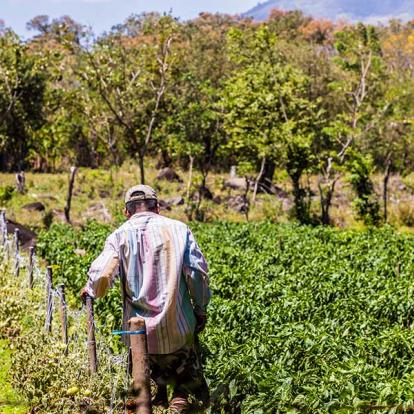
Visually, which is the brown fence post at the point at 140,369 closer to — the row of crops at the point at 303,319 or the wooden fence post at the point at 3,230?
the row of crops at the point at 303,319

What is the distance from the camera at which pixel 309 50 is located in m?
35.9

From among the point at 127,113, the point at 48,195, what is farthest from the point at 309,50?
the point at 48,195

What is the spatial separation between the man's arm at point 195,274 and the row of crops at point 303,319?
0.93 metres

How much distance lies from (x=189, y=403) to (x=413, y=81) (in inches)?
1390

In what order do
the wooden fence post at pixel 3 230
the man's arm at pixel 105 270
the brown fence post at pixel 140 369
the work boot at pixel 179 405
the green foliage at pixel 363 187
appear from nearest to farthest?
the brown fence post at pixel 140 369 < the man's arm at pixel 105 270 < the work boot at pixel 179 405 < the wooden fence post at pixel 3 230 < the green foliage at pixel 363 187

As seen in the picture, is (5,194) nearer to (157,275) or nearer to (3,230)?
(3,230)

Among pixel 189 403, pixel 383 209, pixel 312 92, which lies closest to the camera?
pixel 189 403

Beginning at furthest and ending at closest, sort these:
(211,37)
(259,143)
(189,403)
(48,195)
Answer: (211,37), (48,195), (259,143), (189,403)

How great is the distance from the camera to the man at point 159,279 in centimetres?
464

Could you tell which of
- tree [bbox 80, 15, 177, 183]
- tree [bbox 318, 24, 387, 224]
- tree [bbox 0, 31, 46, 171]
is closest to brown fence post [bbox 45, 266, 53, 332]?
tree [bbox 80, 15, 177, 183]

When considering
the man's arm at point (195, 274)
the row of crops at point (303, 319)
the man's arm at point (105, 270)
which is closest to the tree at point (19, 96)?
the row of crops at point (303, 319)

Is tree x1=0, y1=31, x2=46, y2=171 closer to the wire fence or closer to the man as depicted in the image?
the wire fence

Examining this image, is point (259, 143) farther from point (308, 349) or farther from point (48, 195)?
point (308, 349)

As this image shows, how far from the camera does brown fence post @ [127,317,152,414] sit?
153 inches
